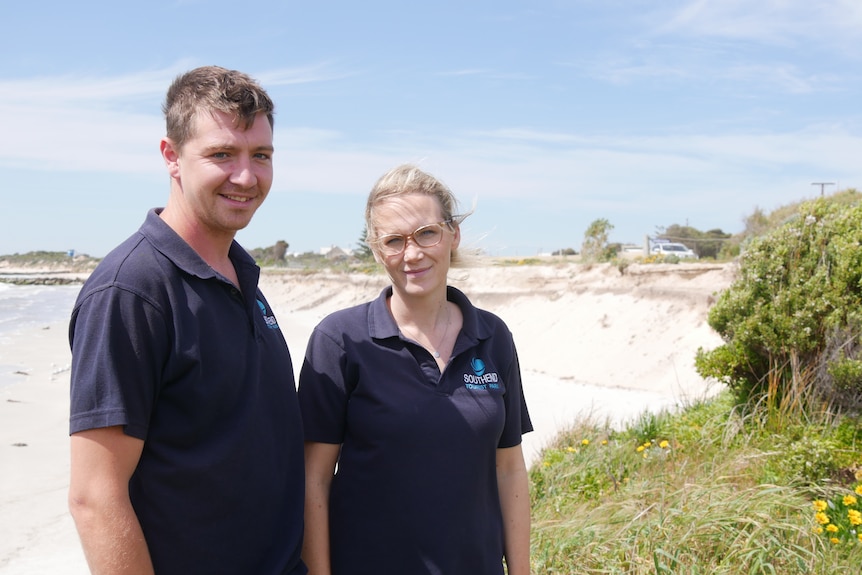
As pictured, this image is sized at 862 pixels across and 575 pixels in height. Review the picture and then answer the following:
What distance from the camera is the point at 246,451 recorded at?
2.26 metres

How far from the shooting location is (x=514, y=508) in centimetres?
289

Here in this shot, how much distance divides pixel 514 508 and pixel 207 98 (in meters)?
1.81

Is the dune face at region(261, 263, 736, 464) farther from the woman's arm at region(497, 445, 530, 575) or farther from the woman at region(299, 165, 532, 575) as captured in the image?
the woman at region(299, 165, 532, 575)

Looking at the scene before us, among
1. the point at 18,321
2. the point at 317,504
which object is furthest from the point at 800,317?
the point at 18,321

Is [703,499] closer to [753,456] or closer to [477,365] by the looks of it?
[753,456]

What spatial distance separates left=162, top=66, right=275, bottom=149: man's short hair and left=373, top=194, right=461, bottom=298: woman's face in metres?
0.63

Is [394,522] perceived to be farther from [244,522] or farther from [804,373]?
[804,373]

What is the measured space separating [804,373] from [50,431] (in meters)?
9.65

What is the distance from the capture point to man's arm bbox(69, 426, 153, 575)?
196cm

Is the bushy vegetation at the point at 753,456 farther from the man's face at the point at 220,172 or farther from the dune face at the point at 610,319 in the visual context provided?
the dune face at the point at 610,319

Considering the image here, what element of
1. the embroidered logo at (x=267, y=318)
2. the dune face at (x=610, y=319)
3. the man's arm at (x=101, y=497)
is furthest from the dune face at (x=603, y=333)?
the man's arm at (x=101, y=497)

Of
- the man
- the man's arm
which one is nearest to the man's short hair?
the man

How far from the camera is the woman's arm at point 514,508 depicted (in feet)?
9.37

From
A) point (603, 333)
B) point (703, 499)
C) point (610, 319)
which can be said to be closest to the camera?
point (703, 499)
